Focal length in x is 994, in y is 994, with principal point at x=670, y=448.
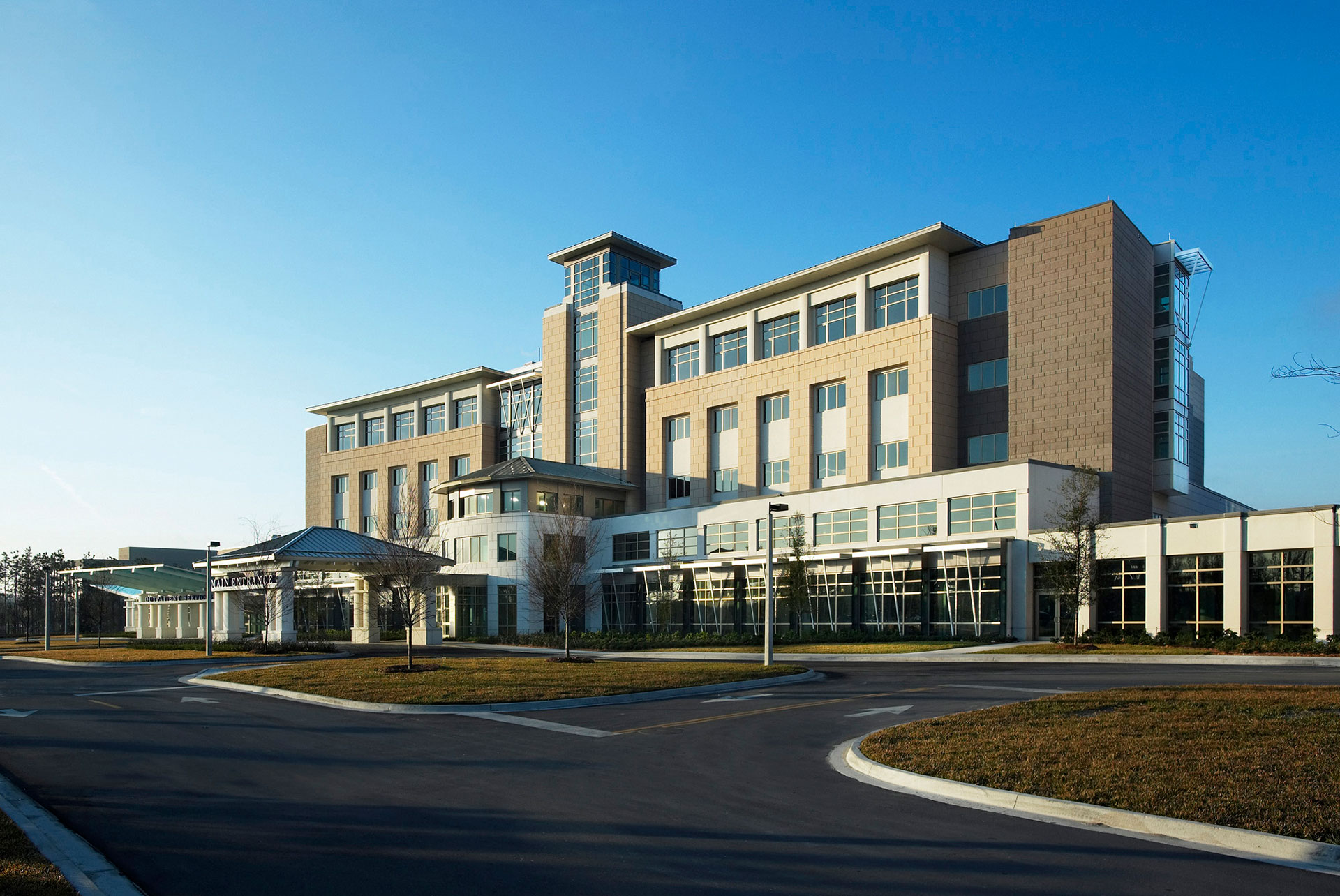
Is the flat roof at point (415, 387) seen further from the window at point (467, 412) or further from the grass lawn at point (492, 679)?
the grass lawn at point (492, 679)

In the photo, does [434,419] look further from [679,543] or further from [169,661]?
[169,661]

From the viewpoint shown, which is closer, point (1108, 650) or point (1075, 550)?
point (1108, 650)

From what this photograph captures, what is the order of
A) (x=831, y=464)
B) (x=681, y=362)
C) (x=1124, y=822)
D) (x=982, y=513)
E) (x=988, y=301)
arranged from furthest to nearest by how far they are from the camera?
1. (x=681, y=362)
2. (x=831, y=464)
3. (x=988, y=301)
4. (x=982, y=513)
5. (x=1124, y=822)

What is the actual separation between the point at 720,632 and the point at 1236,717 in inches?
1691

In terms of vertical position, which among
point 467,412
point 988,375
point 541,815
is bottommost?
point 541,815

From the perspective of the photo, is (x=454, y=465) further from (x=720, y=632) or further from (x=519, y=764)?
(x=519, y=764)

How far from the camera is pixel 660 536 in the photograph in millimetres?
61219

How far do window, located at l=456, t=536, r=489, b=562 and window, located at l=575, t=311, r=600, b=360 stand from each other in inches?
627

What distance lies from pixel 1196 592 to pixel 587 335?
149ft

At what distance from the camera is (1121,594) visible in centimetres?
4059

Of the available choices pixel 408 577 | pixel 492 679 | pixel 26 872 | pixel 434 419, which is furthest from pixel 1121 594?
pixel 434 419

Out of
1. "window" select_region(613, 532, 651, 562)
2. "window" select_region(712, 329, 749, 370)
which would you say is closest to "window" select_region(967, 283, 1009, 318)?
"window" select_region(712, 329, 749, 370)

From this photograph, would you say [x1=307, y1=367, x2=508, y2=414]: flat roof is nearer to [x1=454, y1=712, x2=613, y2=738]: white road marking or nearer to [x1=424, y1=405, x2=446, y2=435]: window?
[x1=424, y1=405, x2=446, y2=435]: window

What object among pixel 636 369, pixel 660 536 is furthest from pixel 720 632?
pixel 636 369
